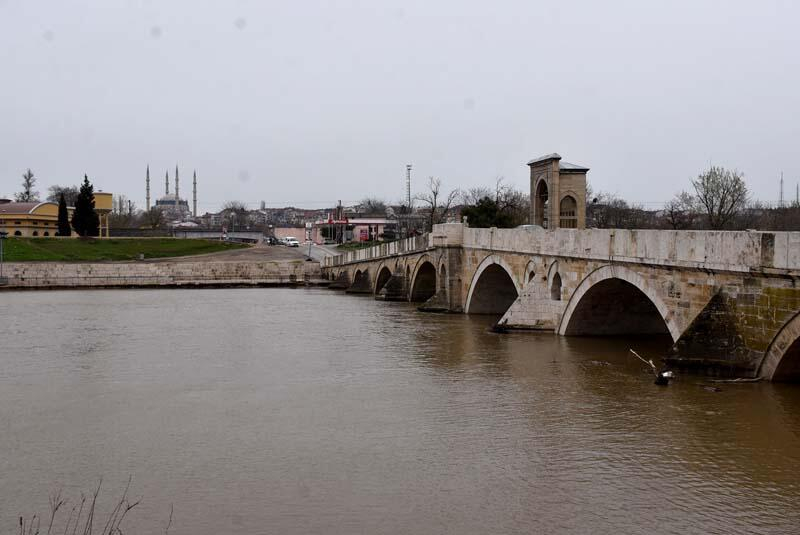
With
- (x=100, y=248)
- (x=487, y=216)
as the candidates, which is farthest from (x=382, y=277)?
(x=100, y=248)

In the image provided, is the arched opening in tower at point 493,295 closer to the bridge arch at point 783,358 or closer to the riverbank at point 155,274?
the bridge arch at point 783,358

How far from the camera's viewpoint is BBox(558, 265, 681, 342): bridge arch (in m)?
16.5

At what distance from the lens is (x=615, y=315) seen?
18047 millimetres

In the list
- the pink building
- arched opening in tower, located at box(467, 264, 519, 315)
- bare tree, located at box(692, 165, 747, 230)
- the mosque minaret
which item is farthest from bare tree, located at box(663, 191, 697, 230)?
the mosque minaret

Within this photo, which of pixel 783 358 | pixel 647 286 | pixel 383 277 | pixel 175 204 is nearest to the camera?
pixel 783 358

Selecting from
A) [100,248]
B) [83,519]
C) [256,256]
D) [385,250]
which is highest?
[385,250]

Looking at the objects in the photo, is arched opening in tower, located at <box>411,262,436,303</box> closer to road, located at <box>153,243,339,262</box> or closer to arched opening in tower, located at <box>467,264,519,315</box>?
arched opening in tower, located at <box>467,264,519,315</box>

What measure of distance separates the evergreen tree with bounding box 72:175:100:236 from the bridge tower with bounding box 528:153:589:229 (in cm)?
3462

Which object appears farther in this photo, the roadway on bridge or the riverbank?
the roadway on bridge

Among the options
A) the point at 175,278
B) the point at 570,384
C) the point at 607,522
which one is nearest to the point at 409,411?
the point at 570,384

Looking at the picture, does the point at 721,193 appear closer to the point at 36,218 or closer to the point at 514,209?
the point at 514,209

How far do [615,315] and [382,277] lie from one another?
62.7 feet

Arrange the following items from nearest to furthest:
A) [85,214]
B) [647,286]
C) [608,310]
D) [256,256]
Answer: [647,286] < [608,310] < [256,256] < [85,214]

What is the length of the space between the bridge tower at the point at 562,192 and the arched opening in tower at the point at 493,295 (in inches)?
168
